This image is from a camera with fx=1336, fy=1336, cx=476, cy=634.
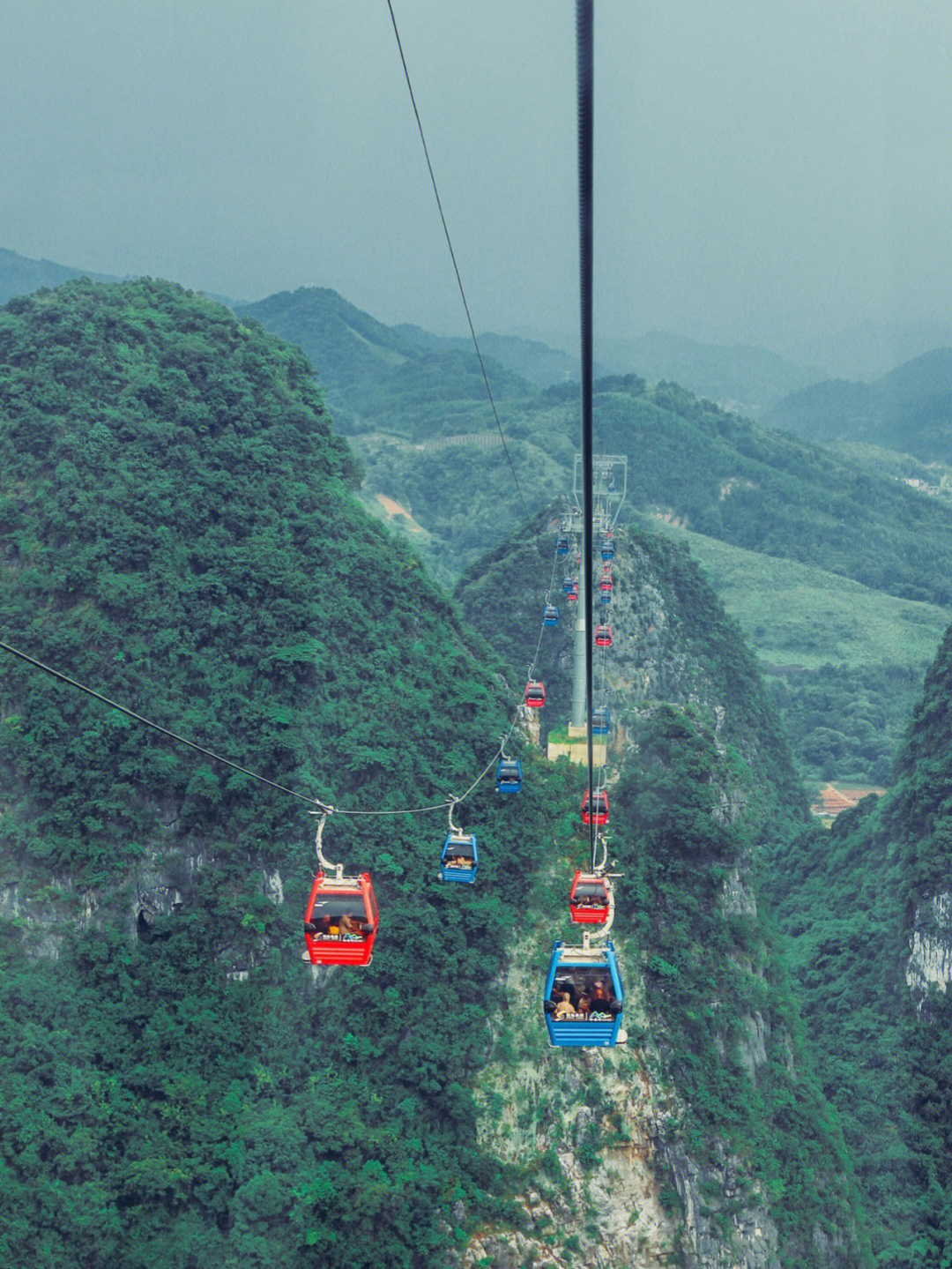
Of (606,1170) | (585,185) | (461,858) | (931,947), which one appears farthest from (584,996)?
(931,947)

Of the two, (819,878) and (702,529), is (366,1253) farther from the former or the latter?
(702,529)

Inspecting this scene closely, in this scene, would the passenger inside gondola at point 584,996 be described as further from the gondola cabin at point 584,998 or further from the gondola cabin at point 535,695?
the gondola cabin at point 535,695

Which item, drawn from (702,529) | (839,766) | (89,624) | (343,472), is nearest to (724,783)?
(343,472)

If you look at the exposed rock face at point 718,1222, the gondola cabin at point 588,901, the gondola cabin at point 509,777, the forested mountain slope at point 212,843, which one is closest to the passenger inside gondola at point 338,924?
the gondola cabin at point 588,901

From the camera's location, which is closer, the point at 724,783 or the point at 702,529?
the point at 724,783

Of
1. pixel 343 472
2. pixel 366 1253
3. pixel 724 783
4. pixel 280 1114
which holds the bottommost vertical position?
pixel 366 1253

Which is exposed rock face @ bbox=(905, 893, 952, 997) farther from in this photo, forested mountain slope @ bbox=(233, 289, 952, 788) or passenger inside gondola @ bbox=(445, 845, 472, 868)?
forested mountain slope @ bbox=(233, 289, 952, 788)

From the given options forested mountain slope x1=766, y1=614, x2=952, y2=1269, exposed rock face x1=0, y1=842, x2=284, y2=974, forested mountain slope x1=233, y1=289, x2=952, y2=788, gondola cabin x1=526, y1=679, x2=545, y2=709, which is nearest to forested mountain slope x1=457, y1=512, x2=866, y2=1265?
forested mountain slope x1=766, y1=614, x2=952, y2=1269
